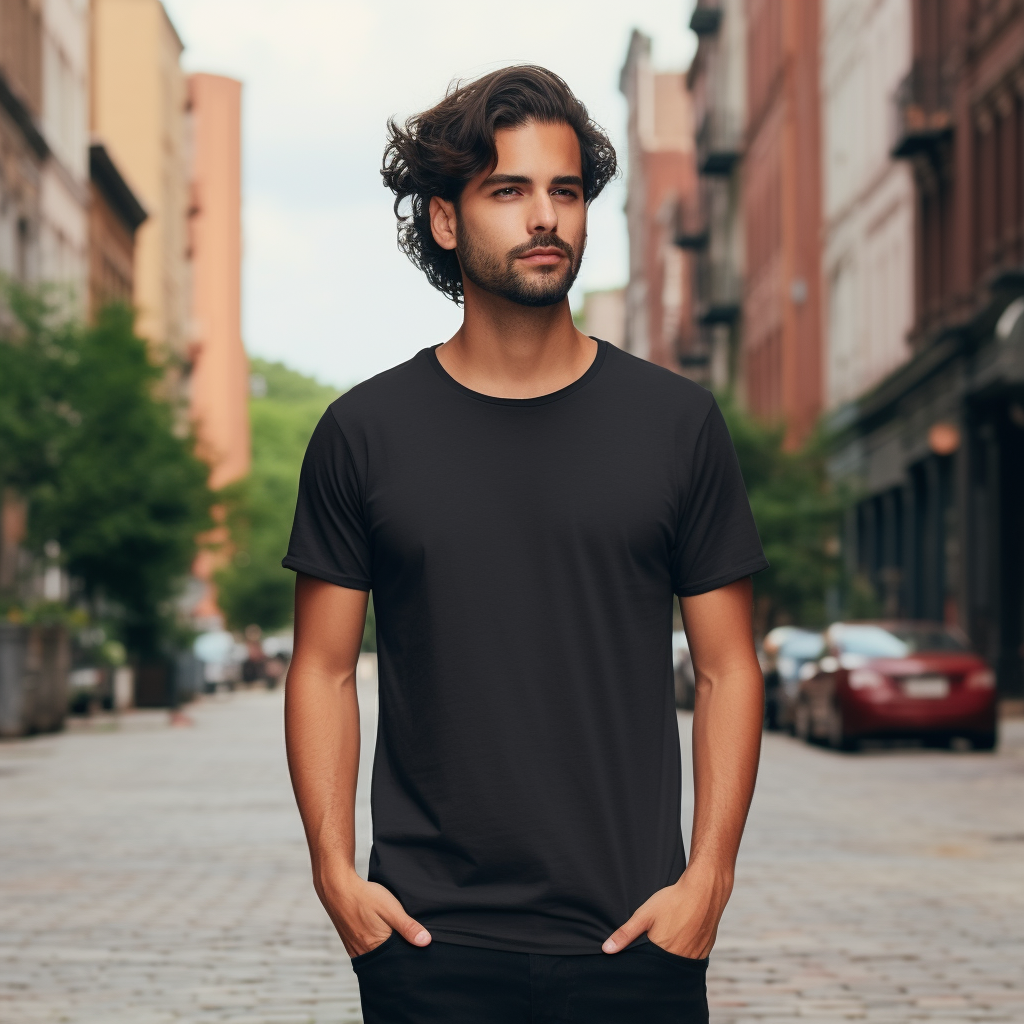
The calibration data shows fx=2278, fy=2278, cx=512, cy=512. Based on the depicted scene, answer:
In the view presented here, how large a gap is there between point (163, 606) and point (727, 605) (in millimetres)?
40856

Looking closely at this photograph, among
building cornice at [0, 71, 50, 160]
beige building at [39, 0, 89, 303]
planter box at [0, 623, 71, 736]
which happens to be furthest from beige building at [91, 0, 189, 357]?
planter box at [0, 623, 71, 736]

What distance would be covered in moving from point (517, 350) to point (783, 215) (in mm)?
56966

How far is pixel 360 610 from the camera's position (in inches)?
122

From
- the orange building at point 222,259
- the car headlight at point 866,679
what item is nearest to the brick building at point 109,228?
the car headlight at point 866,679

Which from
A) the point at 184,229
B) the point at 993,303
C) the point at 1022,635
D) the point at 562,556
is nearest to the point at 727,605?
the point at 562,556

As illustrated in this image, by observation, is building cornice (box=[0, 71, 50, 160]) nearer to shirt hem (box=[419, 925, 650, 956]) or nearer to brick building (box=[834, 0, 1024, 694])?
brick building (box=[834, 0, 1024, 694])

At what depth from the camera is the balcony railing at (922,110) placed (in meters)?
38.6

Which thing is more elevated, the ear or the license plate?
the ear

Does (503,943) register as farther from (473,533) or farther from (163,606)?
(163,606)

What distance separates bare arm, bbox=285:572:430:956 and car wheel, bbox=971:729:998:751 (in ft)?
68.6

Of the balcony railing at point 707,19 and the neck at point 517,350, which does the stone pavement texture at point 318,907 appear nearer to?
the neck at point 517,350

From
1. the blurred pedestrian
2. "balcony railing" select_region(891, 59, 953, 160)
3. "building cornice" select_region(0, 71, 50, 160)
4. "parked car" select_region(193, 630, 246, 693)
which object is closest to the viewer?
"balcony railing" select_region(891, 59, 953, 160)

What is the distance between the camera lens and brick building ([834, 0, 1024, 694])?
112 ft

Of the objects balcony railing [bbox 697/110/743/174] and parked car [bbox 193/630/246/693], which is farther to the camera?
balcony railing [bbox 697/110/743/174]
